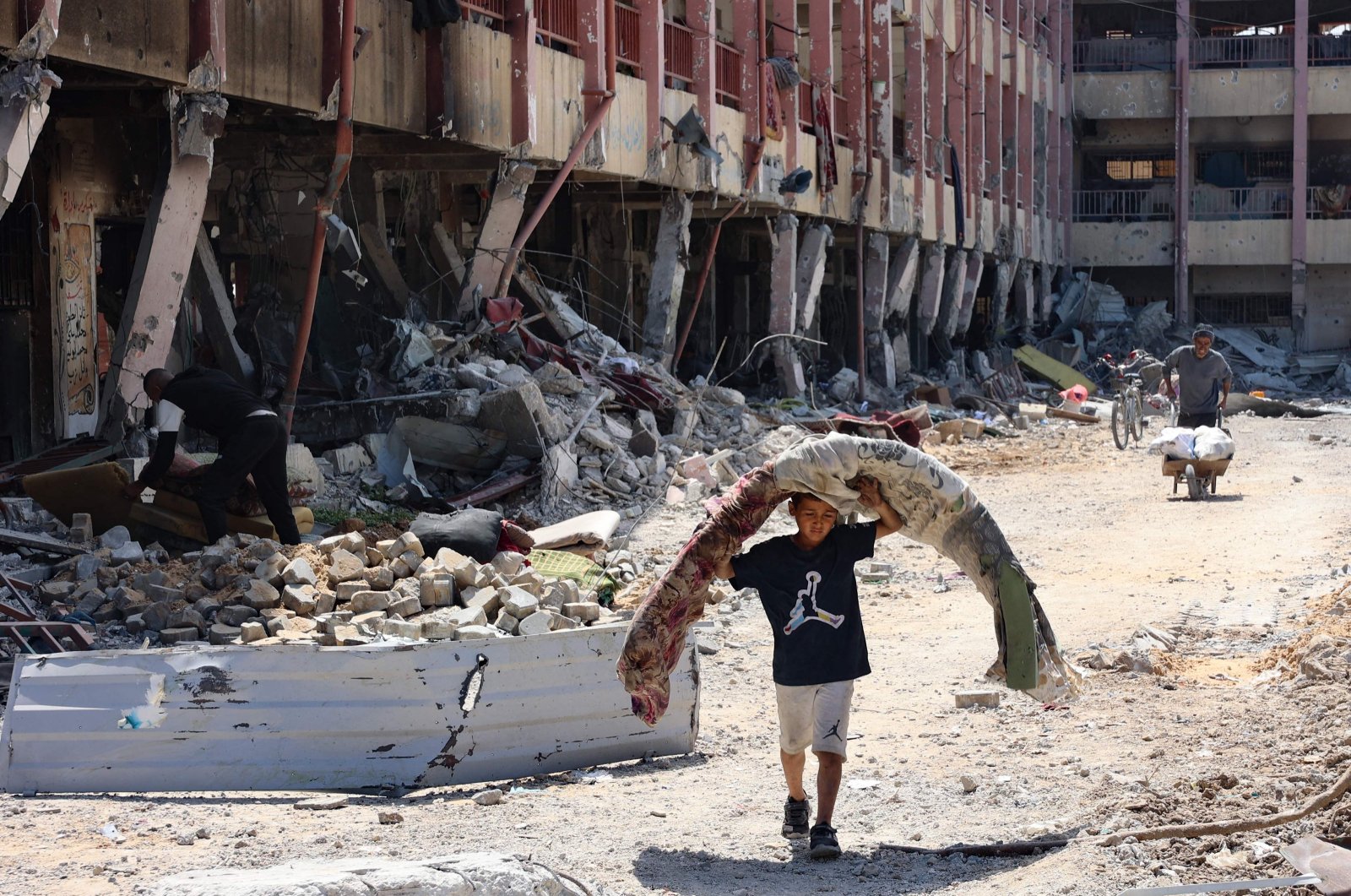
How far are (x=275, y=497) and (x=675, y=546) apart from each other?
305cm

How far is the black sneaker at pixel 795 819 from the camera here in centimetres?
525

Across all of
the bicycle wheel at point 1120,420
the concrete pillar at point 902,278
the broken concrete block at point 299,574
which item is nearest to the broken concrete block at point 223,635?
the broken concrete block at point 299,574

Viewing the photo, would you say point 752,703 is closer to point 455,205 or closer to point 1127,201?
point 455,205

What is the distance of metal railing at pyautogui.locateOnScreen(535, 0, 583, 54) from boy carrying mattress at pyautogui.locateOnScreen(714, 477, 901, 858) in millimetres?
11637

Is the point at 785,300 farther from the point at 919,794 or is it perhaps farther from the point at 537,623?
the point at 919,794

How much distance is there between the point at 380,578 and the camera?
926 cm

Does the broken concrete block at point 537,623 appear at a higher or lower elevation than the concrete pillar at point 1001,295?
lower

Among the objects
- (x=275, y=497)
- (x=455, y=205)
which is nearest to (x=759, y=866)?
(x=275, y=497)

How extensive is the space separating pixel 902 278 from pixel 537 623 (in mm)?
22686

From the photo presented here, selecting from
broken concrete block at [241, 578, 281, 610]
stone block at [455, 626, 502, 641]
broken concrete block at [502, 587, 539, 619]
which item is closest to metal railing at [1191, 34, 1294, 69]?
broken concrete block at [502, 587, 539, 619]

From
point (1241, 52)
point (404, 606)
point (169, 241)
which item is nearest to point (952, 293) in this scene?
point (1241, 52)

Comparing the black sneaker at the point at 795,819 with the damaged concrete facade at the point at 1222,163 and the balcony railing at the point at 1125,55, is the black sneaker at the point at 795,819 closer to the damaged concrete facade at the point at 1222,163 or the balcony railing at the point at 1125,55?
the damaged concrete facade at the point at 1222,163

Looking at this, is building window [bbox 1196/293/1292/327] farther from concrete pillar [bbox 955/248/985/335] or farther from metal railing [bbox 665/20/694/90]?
metal railing [bbox 665/20/694/90]

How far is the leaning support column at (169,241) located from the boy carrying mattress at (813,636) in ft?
→ 24.4
